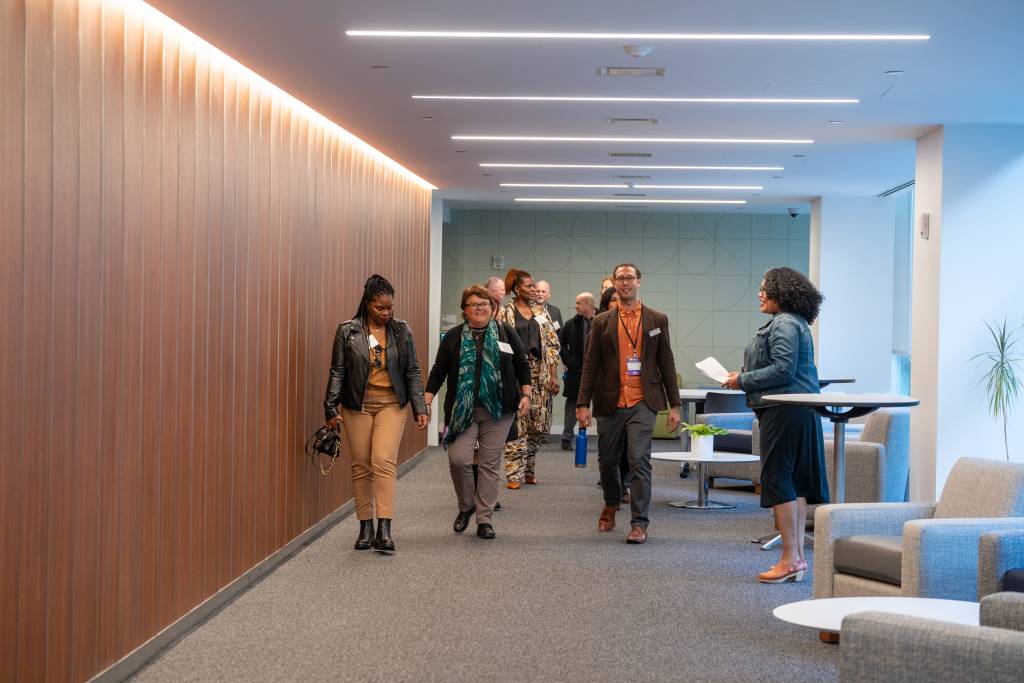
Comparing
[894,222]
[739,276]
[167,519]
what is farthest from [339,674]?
[739,276]

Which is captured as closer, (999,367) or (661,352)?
(661,352)

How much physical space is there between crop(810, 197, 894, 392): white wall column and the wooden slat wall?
292 inches

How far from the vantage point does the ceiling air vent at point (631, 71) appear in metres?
6.30

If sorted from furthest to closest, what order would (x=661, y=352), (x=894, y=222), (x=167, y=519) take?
(x=894, y=222)
(x=661, y=352)
(x=167, y=519)

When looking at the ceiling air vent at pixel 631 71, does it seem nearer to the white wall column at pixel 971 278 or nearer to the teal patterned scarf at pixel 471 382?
the teal patterned scarf at pixel 471 382

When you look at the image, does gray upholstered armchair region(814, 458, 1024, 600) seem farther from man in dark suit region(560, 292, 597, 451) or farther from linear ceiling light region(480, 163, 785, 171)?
man in dark suit region(560, 292, 597, 451)

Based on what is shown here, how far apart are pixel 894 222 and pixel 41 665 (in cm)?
1148

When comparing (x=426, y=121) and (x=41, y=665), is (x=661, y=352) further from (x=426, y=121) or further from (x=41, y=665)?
(x=41, y=665)

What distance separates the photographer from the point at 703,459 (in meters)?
8.66

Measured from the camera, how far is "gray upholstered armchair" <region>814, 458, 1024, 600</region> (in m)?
4.34

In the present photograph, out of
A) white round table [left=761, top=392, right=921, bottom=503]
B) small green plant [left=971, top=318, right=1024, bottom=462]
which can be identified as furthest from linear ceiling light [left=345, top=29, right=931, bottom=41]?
small green plant [left=971, top=318, right=1024, bottom=462]

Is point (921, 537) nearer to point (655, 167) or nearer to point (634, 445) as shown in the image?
point (634, 445)

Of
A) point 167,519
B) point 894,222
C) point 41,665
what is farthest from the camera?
point 894,222

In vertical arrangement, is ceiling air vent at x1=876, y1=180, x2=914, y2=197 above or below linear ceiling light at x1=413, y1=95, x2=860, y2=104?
above
